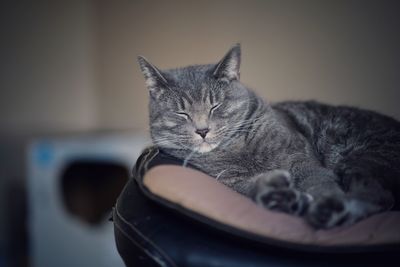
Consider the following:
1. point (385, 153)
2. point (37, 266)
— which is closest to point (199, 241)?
A: point (385, 153)

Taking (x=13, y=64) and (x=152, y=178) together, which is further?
(x=13, y=64)

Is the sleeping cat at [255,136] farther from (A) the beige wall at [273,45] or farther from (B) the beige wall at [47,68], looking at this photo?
(B) the beige wall at [47,68]

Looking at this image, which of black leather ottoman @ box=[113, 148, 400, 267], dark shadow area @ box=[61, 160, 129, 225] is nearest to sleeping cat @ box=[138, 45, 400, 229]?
black leather ottoman @ box=[113, 148, 400, 267]

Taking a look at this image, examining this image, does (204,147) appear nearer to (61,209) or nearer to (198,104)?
(198,104)

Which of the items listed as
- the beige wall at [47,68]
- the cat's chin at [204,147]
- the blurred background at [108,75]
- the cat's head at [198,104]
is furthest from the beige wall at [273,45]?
the cat's chin at [204,147]

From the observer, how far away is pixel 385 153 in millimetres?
1303

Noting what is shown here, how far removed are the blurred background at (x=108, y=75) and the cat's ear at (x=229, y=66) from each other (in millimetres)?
940

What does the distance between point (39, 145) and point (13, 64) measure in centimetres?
85

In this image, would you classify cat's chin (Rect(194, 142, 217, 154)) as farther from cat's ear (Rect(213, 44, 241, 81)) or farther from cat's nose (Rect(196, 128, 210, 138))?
cat's ear (Rect(213, 44, 241, 81))

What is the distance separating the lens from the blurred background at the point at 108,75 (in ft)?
7.09

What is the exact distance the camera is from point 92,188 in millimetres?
3164

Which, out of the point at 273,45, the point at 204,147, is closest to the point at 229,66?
the point at 204,147

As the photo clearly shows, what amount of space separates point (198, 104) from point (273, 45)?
1.15 m

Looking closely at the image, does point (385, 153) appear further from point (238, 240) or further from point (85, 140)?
point (85, 140)
